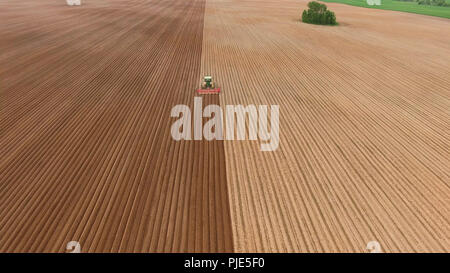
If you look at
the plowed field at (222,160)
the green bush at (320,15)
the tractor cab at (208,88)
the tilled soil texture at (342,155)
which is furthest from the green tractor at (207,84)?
the green bush at (320,15)

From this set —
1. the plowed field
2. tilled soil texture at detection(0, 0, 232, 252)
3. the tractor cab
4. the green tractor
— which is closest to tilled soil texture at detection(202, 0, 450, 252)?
the plowed field

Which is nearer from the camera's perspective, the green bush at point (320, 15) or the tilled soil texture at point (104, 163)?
the tilled soil texture at point (104, 163)

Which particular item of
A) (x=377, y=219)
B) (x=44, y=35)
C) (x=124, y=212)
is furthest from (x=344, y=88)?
(x=44, y=35)

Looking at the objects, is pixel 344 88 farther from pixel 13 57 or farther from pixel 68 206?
pixel 13 57

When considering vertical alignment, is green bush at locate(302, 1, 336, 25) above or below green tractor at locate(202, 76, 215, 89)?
above

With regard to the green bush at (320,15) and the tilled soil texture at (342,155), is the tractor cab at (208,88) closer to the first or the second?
the tilled soil texture at (342,155)

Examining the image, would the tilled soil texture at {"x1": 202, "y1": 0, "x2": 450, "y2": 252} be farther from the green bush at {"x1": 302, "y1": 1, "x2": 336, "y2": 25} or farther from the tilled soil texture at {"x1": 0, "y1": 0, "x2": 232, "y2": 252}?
the green bush at {"x1": 302, "y1": 1, "x2": 336, "y2": 25}

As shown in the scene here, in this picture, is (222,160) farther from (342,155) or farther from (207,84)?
(207,84)
